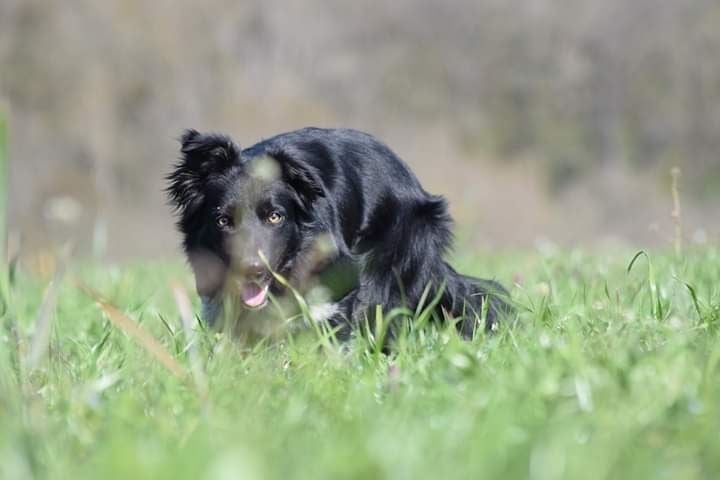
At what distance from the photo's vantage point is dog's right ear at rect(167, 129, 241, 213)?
14.4 ft

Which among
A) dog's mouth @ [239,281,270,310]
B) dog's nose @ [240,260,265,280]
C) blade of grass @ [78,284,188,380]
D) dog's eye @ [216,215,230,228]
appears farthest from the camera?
dog's eye @ [216,215,230,228]

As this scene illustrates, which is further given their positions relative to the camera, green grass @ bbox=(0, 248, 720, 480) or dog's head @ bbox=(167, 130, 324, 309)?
dog's head @ bbox=(167, 130, 324, 309)

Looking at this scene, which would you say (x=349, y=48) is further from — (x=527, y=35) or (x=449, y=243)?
(x=449, y=243)

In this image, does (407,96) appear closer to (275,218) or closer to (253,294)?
(275,218)

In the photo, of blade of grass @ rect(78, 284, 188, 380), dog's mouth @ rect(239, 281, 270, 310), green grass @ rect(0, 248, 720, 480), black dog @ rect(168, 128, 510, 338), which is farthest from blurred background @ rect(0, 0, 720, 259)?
blade of grass @ rect(78, 284, 188, 380)

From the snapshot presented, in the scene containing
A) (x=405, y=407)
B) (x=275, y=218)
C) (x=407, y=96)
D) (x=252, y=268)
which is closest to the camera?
(x=405, y=407)

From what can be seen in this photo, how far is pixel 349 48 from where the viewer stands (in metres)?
19.7

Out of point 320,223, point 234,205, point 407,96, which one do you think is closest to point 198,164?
point 234,205

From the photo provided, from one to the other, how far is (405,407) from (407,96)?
57.5 ft

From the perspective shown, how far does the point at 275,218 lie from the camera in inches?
170

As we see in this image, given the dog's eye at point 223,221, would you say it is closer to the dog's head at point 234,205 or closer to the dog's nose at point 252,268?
the dog's head at point 234,205

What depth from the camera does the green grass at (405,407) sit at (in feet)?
5.48

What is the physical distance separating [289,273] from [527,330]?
4.81ft

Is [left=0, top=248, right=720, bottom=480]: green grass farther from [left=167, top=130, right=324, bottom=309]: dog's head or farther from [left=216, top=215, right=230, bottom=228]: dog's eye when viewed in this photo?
[left=216, top=215, right=230, bottom=228]: dog's eye
